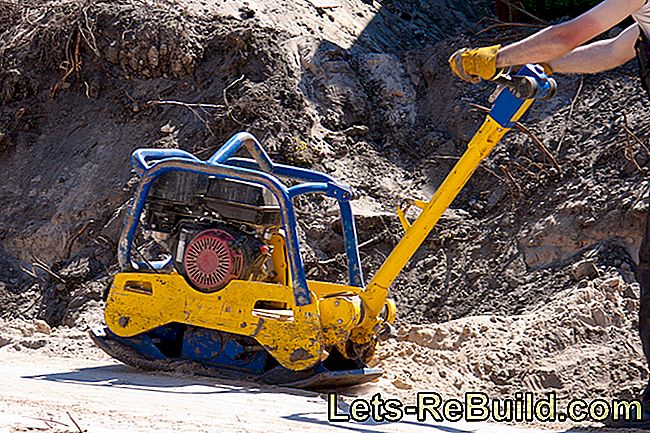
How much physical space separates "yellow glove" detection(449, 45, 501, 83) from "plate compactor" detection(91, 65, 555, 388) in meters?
0.55

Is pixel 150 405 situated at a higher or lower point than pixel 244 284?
lower

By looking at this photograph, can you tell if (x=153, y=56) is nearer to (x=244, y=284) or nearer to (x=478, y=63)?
(x=244, y=284)

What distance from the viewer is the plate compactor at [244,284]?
203 inches

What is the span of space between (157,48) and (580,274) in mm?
4437

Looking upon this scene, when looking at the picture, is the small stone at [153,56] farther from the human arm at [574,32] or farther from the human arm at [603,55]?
the human arm at [574,32]

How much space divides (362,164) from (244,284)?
320cm

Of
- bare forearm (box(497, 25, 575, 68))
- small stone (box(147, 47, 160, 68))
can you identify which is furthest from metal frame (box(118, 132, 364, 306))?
small stone (box(147, 47, 160, 68))

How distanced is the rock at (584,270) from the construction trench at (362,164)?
0.6 inches

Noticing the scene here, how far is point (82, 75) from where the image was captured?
29.8 feet

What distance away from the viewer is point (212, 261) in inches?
209

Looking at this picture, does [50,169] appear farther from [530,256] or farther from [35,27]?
[530,256]

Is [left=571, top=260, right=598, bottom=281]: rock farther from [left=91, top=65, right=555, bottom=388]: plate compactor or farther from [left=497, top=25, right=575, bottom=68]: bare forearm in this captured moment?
[left=497, top=25, right=575, bottom=68]: bare forearm

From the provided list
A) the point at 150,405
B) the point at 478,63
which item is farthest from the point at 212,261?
the point at 478,63

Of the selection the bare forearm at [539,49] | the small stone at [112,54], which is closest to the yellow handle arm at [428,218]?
the bare forearm at [539,49]
